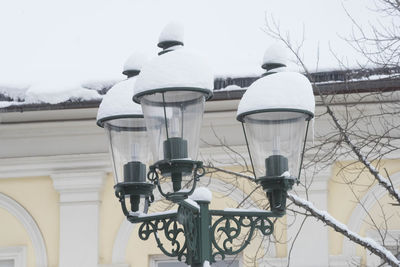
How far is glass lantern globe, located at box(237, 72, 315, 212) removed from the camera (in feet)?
20.8

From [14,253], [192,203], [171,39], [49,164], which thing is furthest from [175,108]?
[14,253]

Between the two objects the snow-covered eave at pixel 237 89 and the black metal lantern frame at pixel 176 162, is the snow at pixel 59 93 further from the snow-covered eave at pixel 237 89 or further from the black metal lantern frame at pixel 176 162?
the black metal lantern frame at pixel 176 162

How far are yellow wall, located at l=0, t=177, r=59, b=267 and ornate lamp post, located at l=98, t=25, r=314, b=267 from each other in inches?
203

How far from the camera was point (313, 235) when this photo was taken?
11383 millimetres

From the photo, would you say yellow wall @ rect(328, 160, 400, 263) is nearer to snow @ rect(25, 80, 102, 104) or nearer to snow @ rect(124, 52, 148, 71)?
snow @ rect(25, 80, 102, 104)

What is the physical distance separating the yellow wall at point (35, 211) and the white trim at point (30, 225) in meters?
0.03

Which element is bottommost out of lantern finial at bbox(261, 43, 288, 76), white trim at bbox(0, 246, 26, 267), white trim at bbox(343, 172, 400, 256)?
white trim at bbox(0, 246, 26, 267)

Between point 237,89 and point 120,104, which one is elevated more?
point 237,89

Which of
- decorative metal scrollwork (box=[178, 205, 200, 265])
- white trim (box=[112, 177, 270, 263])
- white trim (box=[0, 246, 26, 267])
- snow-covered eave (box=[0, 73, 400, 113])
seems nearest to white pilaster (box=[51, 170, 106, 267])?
white trim (box=[112, 177, 270, 263])

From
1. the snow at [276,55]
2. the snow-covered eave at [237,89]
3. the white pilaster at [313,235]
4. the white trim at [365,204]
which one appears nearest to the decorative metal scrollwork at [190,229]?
the snow at [276,55]

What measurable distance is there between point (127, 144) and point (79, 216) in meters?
5.15

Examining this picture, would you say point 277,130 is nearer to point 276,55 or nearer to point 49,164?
point 276,55

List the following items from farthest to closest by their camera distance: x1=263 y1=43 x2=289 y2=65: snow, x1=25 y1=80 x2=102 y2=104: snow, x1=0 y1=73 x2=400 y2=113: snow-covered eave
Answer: x1=25 y1=80 x2=102 y2=104: snow, x1=0 y1=73 x2=400 y2=113: snow-covered eave, x1=263 y1=43 x2=289 y2=65: snow

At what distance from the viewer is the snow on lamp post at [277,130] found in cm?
634
